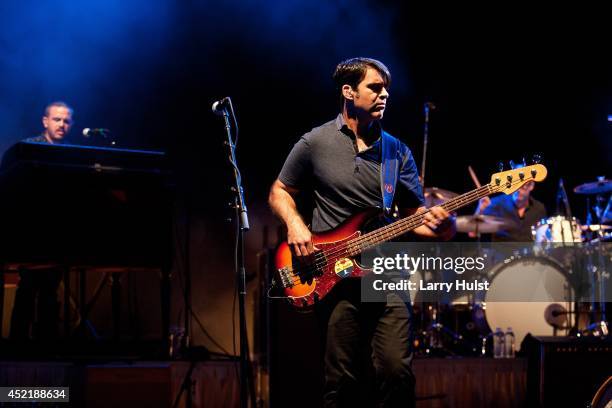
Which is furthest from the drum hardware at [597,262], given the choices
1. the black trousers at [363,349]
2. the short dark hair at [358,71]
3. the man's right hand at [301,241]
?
the man's right hand at [301,241]

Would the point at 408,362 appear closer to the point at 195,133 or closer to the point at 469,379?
the point at 469,379

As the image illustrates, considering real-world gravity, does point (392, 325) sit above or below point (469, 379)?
above

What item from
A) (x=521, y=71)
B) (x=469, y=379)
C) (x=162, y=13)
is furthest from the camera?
(x=521, y=71)

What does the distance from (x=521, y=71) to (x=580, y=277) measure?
2.79 metres

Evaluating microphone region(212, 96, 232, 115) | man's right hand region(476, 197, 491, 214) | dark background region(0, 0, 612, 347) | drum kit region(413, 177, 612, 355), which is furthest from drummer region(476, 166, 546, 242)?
microphone region(212, 96, 232, 115)

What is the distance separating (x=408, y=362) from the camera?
4.07m

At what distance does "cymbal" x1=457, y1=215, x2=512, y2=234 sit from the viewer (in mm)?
8320

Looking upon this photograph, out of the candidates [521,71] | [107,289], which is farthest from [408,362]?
[521,71]

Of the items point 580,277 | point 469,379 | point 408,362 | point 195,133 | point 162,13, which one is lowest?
point 469,379

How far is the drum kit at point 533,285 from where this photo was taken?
25.8 ft

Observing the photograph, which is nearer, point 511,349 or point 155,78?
point 511,349

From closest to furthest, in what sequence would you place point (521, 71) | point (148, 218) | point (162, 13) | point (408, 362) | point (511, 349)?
point (408, 362)
point (148, 218)
point (511, 349)
point (162, 13)
point (521, 71)
